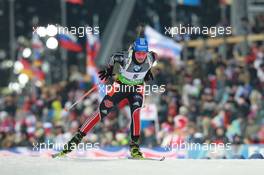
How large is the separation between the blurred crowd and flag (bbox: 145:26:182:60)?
272 mm

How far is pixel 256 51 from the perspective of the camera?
2194 centimetres

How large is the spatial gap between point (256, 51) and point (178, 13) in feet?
10.4

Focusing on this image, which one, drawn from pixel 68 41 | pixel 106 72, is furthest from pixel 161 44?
pixel 106 72

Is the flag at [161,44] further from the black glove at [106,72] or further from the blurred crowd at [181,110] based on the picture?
the black glove at [106,72]

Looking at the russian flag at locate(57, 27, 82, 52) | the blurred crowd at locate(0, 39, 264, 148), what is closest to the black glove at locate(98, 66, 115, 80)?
the blurred crowd at locate(0, 39, 264, 148)

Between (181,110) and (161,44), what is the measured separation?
3.04 m

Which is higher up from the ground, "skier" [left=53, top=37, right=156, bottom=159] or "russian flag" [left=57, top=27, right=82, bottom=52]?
"russian flag" [left=57, top=27, right=82, bottom=52]

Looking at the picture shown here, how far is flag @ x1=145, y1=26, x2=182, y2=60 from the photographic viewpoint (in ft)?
75.3

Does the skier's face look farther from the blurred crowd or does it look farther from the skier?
the blurred crowd

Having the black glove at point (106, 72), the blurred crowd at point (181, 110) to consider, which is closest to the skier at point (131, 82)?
the black glove at point (106, 72)

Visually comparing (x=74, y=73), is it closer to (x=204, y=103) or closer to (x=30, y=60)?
(x=30, y=60)

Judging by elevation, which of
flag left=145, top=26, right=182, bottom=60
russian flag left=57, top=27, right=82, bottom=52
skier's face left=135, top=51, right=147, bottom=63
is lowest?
skier's face left=135, top=51, right=147, bottom=63

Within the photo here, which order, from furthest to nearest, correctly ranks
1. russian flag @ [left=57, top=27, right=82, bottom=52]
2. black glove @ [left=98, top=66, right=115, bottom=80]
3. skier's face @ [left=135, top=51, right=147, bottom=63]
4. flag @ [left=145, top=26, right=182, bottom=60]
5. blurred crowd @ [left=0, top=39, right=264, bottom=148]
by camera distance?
1. russian flag @ [left=57, top=27, right=82, bottom=52]
2. flag @ [left=145, top=26, right=182, bottom=60]
3. blurred crowd @ [left=0, top=39, right=264, bottom=148]
4. black glove @ [left=98, top=66, right=115, bottom=80]
5. skier's face @ [left=135, top=51, right=147, bottom=63]

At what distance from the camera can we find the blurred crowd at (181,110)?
64.0ft
